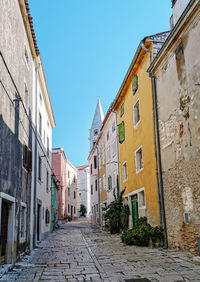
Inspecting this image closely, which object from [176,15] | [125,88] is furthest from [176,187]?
[125,88]

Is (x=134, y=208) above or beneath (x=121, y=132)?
beneath

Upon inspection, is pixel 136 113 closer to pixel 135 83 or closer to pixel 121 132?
pixel 135 83

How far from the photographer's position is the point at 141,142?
46.4 ft

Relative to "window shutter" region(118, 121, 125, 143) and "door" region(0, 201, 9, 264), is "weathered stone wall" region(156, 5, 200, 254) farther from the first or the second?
"window shutter" region(118, 121, 125, 143)

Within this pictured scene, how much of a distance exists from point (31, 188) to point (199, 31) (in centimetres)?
864

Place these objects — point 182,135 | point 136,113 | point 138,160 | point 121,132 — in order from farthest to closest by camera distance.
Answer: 1. point 121,132
2. point 136,113
3. point 138,160
4. point 182,135

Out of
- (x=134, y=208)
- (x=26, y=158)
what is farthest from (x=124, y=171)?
(x=26, y=158)

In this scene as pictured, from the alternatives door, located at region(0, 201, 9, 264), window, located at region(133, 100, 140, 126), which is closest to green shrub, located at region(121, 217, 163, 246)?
door, located at region(0, 201, 9, 264)

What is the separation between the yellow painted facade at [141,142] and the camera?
489 inches

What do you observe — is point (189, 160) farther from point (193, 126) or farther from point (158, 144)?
point (158, 144)

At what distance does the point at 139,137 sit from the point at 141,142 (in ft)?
1.44

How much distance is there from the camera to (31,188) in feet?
40.0

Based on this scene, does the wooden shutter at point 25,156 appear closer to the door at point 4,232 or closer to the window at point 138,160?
the door at point 4,232

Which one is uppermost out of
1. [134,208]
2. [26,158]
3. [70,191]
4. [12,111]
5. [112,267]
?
[12,111]
